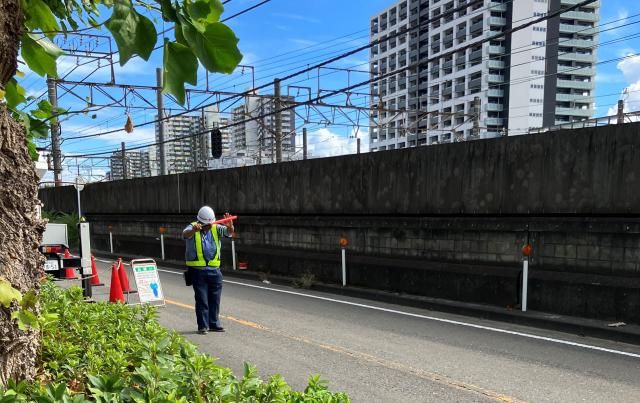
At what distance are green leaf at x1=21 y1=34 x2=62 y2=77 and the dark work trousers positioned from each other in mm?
5688

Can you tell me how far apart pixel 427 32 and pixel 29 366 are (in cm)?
10120

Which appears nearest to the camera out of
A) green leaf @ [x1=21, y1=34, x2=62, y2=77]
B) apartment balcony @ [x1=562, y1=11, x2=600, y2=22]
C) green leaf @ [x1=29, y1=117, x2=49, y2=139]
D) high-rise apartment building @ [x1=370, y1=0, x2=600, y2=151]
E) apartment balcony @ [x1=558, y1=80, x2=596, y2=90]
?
green leaf @ [x1=21, y1=34, x2=62, y2=77]

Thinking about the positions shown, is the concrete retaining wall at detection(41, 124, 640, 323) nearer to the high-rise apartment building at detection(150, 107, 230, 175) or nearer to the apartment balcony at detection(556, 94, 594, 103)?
the high-rise apartment building at detection(150, 107, 230, 175)

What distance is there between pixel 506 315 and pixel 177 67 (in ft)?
26.7

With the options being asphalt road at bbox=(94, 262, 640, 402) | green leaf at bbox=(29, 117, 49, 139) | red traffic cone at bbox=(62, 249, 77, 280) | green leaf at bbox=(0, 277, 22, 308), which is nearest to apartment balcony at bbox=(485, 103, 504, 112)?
asphalt road at bbox=(94, 262, 640, 402)

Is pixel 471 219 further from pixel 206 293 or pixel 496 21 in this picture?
pixel 496 21

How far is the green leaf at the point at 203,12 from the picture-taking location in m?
1.25

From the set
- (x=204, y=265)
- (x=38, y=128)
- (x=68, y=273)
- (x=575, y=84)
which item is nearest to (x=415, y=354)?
(x=204, y=265)

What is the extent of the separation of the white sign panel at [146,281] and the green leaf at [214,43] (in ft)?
26.5

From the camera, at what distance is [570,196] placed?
26.7 feet

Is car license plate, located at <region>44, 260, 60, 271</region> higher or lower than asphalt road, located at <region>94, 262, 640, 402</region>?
higher

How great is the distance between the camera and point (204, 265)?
7219mm

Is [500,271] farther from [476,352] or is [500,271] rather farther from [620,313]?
[476,352]

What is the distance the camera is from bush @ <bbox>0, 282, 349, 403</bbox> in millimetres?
1890
